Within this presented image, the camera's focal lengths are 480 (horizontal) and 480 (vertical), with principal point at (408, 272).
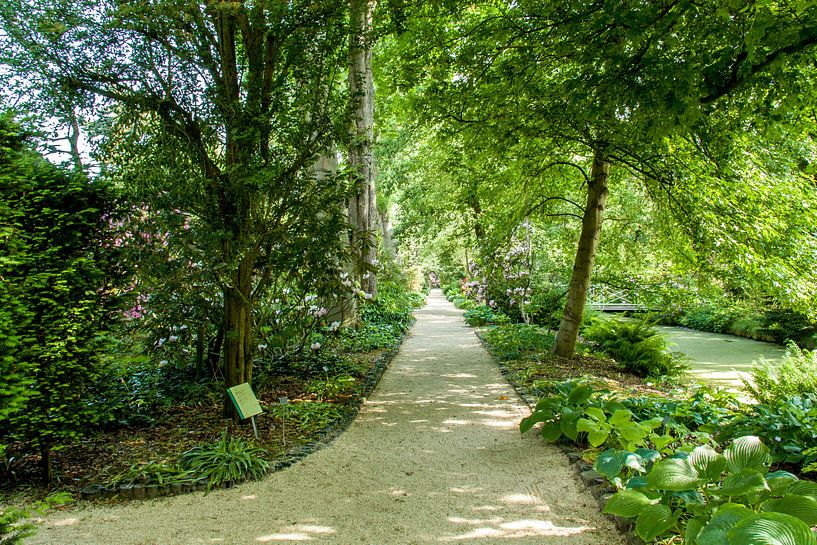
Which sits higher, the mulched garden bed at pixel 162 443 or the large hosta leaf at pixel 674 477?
the large hosta leaf at pixel 674 477

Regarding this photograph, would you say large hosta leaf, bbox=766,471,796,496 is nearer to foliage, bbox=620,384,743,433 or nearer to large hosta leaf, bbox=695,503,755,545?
large hosta leaf, bbox=695,503,755,545

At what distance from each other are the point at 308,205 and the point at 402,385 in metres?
3.37

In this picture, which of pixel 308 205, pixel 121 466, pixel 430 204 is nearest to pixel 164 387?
pixel 121 466

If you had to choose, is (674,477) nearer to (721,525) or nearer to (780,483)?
(721,525)

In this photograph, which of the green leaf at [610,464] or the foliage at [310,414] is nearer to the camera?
the green leaf at [610,464]

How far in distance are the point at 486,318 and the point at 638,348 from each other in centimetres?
596

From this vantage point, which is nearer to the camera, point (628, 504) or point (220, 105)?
point (628, 504)

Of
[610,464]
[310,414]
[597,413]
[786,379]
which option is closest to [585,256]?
[786,379]

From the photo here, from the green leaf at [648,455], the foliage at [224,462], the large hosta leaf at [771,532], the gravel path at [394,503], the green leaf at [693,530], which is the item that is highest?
the large hosta leaf at [771,532]

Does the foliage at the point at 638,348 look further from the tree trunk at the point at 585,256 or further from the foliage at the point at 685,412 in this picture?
the foliage at the point at 685,412

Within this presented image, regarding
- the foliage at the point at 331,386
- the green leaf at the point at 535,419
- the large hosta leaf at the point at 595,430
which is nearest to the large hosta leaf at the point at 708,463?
the large hosta leaf at the point at 595,430

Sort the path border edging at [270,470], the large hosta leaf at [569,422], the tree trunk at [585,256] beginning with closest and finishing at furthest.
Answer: the path border edging at [270,470], the large hosta leaf at [569,422], the tree trunk at [585,256]

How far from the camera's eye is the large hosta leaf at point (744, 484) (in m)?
2.24

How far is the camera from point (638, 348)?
29.6 ft
